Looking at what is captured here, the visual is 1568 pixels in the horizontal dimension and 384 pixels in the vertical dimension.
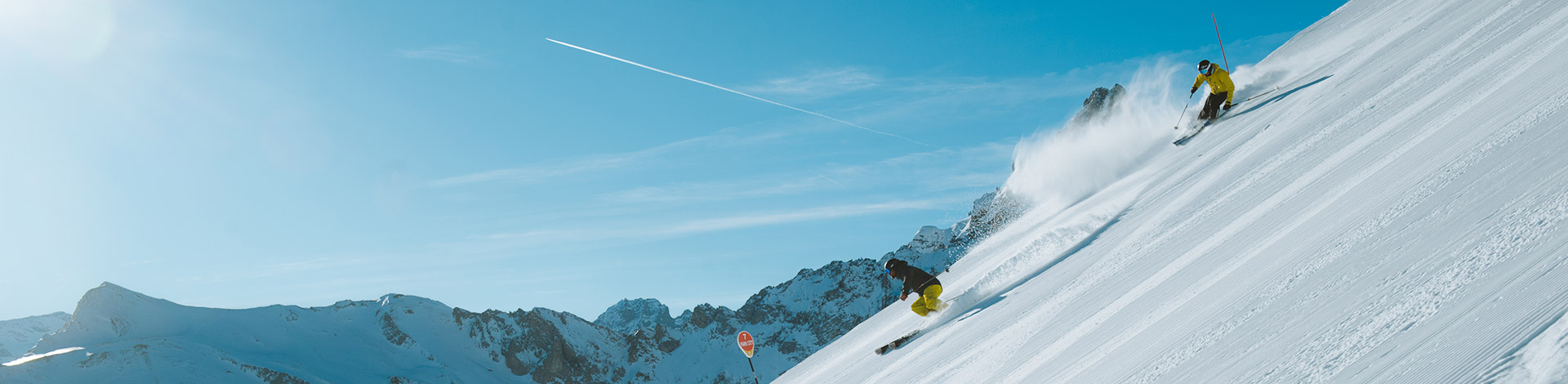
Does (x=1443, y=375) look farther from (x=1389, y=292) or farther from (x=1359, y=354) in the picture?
(x=1389, y=292)

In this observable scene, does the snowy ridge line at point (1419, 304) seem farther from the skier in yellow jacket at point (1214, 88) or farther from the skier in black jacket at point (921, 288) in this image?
the skier in yellow jacket at point (1214, 88)

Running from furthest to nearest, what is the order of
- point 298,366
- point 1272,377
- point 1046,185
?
point 298,366
point 1046,185
point 1272,377

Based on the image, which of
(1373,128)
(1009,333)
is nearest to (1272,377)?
(1009,333)

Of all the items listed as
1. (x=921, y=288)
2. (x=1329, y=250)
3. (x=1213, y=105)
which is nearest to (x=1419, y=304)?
(x=1329, y=250)

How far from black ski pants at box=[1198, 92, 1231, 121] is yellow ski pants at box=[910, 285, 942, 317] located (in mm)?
6497

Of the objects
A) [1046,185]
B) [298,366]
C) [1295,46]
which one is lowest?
[1046,185]

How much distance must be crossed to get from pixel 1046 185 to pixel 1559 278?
14601mm

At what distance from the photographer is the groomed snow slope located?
301 cm

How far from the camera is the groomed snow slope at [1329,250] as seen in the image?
3.01m

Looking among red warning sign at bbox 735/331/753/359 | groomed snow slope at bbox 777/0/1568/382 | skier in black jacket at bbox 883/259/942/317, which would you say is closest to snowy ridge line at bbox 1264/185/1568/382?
groomed snow slope at bbox 777/0/1568/382

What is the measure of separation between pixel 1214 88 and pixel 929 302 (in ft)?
22.9

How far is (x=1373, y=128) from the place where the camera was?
25.7 ft

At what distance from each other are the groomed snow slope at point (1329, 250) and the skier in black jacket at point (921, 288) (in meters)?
0.26

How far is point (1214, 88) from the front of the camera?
1443 centimetres
